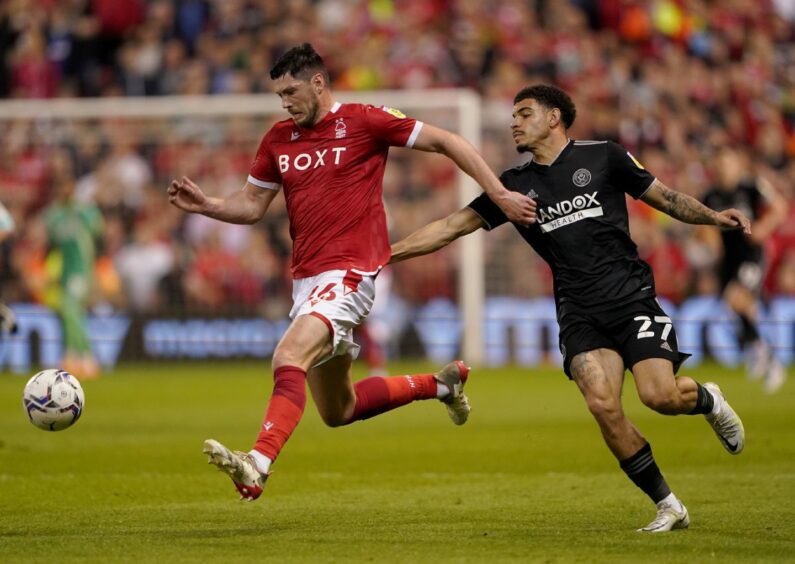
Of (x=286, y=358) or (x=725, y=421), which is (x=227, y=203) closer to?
(x=286, y=358)

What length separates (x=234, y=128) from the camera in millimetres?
24281

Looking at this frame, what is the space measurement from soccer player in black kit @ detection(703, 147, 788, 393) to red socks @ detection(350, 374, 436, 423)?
903cm

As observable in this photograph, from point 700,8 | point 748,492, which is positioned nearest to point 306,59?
point 748,492

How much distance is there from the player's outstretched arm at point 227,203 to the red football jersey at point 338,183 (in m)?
0.34

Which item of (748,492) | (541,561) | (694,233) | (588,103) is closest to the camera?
(541,561)

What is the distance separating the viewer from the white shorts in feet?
28.0

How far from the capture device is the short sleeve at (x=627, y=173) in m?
8.60

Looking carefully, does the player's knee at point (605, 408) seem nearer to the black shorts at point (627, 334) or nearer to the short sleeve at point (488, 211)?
the black shorts at point (627, 334)

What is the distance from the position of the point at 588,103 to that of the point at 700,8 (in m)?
3.65

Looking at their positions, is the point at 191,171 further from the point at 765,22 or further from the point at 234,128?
the point at 765,22

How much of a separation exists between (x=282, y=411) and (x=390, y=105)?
15617 mm

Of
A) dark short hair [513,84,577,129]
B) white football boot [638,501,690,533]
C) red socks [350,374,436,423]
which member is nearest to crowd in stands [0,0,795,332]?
red socks [350,374,436,423]

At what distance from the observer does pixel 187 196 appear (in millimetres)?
8953

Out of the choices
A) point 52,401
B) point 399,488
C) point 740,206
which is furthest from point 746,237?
point 52,401
